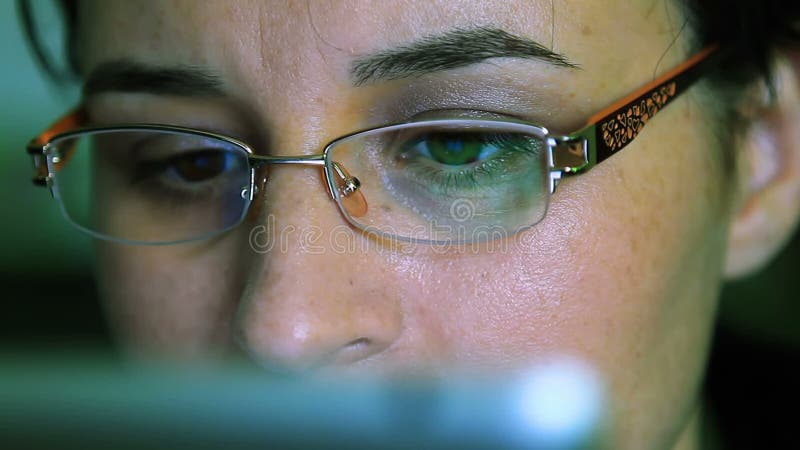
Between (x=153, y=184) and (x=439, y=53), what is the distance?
0.42 m

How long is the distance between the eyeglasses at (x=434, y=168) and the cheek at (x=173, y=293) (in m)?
0.02

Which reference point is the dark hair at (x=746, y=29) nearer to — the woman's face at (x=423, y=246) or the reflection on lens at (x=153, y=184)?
the woman's face at (x=423, y=246)

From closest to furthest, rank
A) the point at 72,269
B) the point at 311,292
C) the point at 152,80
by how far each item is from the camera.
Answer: the point at 311,292 → the point at 152,80 → the point at 72,269

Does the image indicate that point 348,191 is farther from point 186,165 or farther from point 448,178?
point 186,165

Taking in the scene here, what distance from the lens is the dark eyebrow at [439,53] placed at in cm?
86

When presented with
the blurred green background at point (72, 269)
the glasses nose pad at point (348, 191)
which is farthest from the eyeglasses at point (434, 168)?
the blurred green background at point (72, 269)

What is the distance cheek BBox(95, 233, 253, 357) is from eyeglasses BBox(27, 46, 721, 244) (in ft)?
0.08

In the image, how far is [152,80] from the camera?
99 cm

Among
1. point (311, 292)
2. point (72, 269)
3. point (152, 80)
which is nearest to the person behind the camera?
point (311, 292)

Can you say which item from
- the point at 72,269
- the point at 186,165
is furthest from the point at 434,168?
the point at 72,269

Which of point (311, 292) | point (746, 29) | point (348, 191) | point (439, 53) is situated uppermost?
point (746, 29)

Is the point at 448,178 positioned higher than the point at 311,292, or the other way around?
the point at 448,178

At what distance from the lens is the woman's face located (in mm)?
861

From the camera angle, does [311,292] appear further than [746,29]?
No
